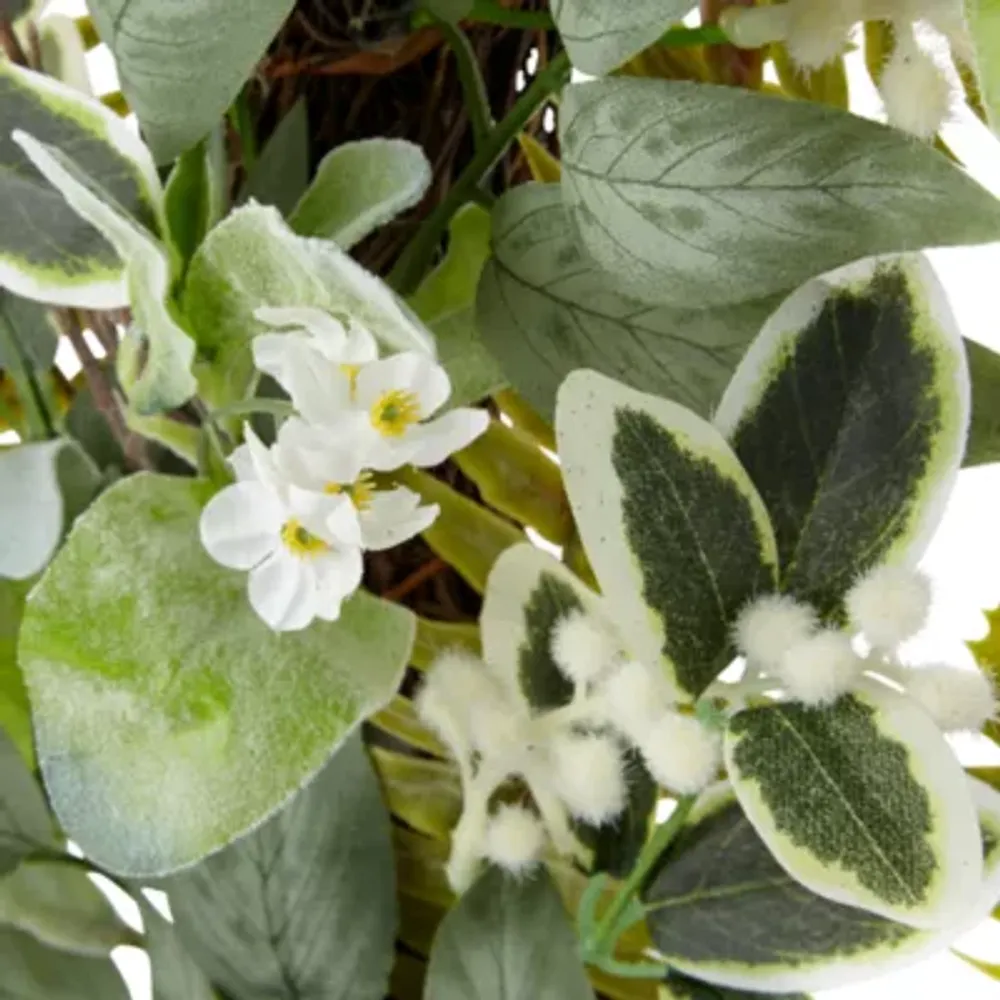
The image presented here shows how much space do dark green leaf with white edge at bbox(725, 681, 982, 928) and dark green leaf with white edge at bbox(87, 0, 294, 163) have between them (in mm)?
140

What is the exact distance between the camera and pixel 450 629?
0.38 m

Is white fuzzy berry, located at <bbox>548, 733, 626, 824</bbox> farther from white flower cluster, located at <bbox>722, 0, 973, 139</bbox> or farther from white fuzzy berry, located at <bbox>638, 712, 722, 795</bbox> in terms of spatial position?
white flower cluster, located at <bbox>722, 0, 973, 139</bbox>

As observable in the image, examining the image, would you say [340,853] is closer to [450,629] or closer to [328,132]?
[450,629]

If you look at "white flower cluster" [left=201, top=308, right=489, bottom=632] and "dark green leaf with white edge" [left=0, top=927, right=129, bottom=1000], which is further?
"dark green leaf with white edge" [left=0, top=927, right=129, bottom=1000]

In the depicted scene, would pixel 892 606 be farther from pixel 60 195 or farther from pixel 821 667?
pixel 60 195

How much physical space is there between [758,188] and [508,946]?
0.54 feet

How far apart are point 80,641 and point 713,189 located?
138 millimetres

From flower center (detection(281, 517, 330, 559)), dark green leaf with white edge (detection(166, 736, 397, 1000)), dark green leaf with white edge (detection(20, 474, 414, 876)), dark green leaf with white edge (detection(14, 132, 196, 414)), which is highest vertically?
dark green leaf with white edge (detection(14, 132, 196, 414))

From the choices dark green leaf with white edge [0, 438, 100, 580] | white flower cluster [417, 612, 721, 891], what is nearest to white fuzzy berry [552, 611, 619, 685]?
white flower cluster [417, 612, 721, 891]

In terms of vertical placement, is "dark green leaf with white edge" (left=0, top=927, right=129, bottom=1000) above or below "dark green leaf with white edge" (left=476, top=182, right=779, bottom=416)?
below

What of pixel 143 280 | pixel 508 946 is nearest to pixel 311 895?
pixel 508 946

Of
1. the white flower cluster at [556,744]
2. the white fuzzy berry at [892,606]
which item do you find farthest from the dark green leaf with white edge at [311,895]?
the white fuzzy berry at [892,606]

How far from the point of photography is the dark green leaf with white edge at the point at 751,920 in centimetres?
27

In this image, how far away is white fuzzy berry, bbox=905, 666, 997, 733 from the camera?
0.24 metres
